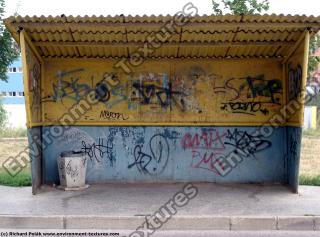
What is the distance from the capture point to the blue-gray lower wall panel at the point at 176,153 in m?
10.7

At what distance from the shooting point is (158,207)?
8125 mm

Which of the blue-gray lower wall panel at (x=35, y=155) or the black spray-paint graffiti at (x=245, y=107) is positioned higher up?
the black spray-paint graffiti at (x=245, y=107)

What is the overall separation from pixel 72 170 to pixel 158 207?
8.53 feet

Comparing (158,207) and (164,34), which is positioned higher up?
(164,34)

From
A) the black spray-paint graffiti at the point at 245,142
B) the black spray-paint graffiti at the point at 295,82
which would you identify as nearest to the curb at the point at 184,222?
the black spray-paint graffiti at the point at 295,82

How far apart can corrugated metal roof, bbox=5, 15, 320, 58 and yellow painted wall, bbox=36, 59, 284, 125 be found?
276 millimetres

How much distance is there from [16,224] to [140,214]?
6.43 feet

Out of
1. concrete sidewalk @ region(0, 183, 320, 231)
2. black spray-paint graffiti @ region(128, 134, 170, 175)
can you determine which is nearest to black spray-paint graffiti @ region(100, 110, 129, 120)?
black spray-paint graffiti @ region(128, 134, 170, 175)

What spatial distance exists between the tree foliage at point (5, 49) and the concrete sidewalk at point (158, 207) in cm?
376

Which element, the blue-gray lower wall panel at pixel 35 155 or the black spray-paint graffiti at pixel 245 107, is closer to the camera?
the blue-gray lower wall panel at pixel 35 155

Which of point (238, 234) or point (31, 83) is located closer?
point (238, 234)

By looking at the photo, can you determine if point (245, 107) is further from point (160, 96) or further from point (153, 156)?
point (153, 156)

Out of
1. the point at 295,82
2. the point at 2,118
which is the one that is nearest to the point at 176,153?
the point at 295,82

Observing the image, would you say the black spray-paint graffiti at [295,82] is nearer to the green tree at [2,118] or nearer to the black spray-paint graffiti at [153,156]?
the black spray-paint graffiti at [153,156]
